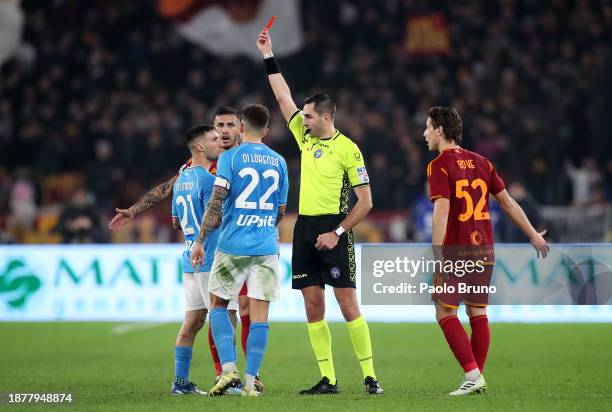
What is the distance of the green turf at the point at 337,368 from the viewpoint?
837 centimetres

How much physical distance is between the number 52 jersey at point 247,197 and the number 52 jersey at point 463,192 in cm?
127

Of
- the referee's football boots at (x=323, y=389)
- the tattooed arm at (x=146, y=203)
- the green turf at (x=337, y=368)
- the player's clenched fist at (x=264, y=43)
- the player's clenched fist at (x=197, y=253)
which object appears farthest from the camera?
the tattooed arm at (x=146, y=203)

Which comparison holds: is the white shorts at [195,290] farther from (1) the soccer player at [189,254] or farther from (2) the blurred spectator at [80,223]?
(2) the blurred spectator at [80,223]

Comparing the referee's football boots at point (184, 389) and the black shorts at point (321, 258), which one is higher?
the black shorts at point (321, 258)

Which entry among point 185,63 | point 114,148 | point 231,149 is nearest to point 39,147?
point 114,148

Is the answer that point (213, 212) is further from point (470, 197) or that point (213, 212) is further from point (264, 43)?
point (470, 197)

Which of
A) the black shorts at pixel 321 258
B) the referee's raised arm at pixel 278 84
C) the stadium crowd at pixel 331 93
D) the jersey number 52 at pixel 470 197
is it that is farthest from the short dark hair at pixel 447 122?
the stadium crowd at pixel 331 93

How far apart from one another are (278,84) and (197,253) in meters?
1.69

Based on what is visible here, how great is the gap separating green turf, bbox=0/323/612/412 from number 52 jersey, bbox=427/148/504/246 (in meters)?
1.23

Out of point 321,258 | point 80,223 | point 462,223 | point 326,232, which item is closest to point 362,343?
point 321,258

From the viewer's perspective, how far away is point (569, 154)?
22.0 meters

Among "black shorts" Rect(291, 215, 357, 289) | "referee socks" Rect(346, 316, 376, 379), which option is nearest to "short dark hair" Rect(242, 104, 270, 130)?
"black shorts" Rect(291, 215, 357, 289)

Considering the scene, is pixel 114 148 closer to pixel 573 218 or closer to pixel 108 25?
pixel 108 25

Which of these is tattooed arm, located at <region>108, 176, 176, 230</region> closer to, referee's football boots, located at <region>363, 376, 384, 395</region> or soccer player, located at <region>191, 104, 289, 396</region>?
soccer player, located at <region>191, 104, 289, 396</region>
